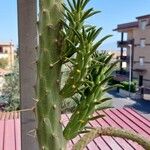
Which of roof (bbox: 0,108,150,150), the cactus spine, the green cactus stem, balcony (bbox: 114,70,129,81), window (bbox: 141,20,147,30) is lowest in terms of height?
balcony (bbox: 114,70,129,81)

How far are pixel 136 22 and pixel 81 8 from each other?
2767cm

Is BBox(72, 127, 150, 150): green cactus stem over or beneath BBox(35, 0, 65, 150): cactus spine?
beneath

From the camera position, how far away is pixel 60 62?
4.08 ft

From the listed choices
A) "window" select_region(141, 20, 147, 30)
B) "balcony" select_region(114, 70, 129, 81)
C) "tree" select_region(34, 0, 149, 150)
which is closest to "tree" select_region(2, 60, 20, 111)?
"tree" select_region(34, 0, 149, 150)

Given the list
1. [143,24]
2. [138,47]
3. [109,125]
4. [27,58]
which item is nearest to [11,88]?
[109,125]

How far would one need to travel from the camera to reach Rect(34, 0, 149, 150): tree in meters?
1.19

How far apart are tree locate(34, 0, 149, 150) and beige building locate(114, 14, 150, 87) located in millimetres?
24852

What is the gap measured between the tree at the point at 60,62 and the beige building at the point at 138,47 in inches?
978

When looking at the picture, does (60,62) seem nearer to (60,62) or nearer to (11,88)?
(60,62)

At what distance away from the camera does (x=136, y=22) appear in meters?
28.1

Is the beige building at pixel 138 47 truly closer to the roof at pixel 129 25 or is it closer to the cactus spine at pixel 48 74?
the roof at pixel 129 25

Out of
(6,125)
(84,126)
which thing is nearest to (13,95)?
(6,125)

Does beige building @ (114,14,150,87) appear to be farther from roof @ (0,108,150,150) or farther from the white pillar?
the white pillar

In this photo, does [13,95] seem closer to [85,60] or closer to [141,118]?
[141,118]
